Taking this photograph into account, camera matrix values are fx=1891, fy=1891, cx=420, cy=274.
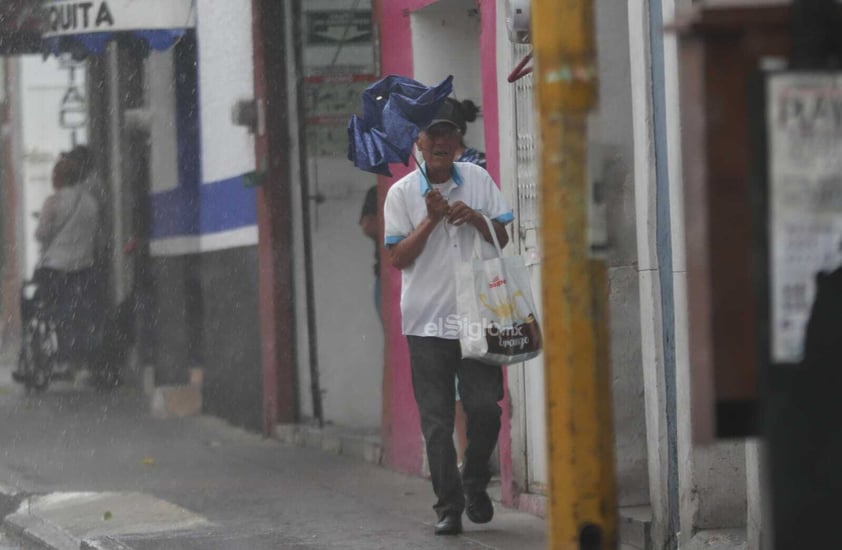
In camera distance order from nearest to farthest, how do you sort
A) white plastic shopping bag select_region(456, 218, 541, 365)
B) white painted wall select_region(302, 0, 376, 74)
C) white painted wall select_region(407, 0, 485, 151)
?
white plastic shopping bag select_region(456, 218, 541, 365)
white painted wall select_region(407, 0, 485, 151)
white painted wall select_region(302, 0, 376, 74)

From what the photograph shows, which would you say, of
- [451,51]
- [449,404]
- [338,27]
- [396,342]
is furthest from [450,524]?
[338,27]

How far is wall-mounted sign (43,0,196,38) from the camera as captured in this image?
583 inches

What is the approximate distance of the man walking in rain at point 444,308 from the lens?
319 inches

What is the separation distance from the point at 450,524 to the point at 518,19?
7.40 ft

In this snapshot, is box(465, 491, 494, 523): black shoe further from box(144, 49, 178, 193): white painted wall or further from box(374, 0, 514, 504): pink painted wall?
box(144, 49, 178, 193): white painted wall

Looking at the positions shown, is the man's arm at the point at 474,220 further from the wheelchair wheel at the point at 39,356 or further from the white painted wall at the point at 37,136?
the white painted wall at the point at 37,136

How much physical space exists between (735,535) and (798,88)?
13.0 feet

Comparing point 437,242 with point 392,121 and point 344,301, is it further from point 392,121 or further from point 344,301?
point 344,301

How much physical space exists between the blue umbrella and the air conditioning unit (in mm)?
360

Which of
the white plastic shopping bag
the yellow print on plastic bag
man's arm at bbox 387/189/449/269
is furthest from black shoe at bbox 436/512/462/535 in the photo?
man's arm at bbox 387/189/449/269

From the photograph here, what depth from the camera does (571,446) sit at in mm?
4109

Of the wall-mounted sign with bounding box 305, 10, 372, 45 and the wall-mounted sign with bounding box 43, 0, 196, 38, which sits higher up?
the wall-mounted sign with bounding box 43, 0, 196, 38

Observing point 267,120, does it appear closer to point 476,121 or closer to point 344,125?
point 344,125

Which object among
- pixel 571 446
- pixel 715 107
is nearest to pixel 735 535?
pixel 571 446
